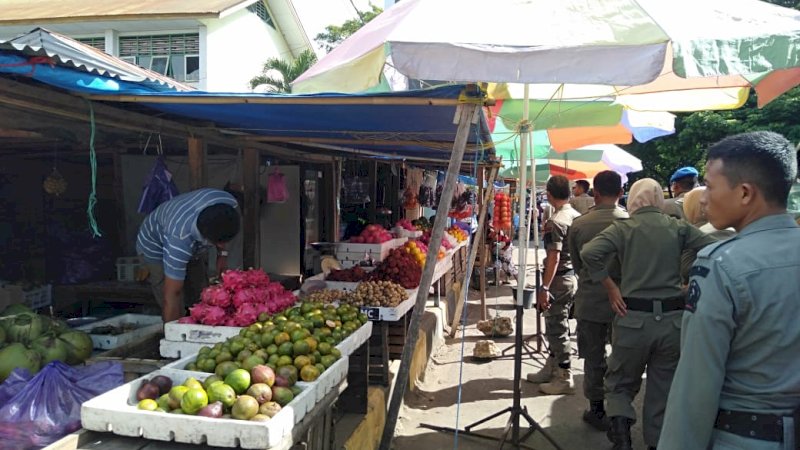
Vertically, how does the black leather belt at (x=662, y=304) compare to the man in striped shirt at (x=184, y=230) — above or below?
below

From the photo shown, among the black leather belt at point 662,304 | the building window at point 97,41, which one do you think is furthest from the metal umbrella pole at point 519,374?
the building window at point 97,41

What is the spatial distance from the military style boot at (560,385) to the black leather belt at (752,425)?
13.5 ft

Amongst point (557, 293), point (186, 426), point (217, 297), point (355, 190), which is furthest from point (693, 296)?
point (355, 190)

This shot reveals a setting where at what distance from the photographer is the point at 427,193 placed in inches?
504

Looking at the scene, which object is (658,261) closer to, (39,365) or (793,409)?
(793,409)

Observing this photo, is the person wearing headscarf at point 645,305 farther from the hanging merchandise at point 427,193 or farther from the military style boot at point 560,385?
the hanging merchandise at point 427,193

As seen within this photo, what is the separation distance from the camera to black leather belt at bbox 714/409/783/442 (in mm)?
1608

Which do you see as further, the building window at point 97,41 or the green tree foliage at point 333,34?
the green tree foliage at point 333,34

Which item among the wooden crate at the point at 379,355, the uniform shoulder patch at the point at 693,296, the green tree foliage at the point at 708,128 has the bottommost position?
the wooden crate at the point at 379,355

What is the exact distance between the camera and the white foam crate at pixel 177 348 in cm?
359

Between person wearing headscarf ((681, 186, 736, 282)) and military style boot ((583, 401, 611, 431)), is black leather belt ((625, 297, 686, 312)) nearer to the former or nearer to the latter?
person wearing headscarf ((681, 186, 736, 282))

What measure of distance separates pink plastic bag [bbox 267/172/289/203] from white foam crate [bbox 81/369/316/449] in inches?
220

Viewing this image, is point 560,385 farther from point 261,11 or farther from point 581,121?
point 261,11

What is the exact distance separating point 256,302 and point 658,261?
2858mm
